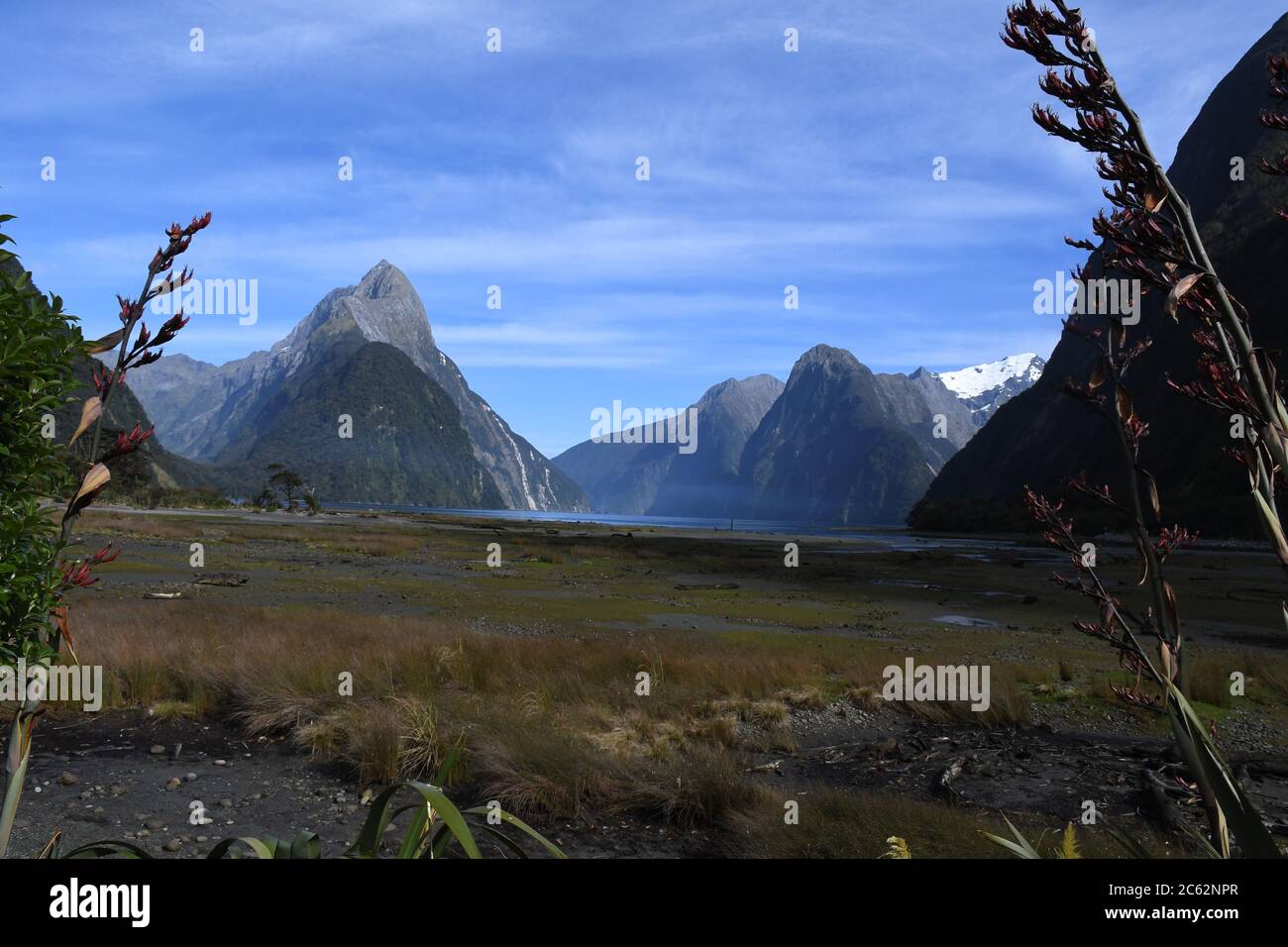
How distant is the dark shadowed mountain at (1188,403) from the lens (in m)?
93.8

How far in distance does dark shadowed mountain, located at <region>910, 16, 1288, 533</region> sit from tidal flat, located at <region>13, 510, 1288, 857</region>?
6252cm

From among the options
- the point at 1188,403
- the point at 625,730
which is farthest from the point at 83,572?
the point at 1188,403

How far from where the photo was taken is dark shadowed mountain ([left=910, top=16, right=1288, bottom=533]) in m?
93.8

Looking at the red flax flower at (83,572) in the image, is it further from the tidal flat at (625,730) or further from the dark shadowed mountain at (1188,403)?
the dark shadowed mountain at (1188,403)

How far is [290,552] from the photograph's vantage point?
4972 cm

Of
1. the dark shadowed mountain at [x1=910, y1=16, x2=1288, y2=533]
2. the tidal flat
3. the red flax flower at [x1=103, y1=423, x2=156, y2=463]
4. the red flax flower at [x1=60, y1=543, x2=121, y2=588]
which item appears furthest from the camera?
the dark shadowed mountain at [x1=910, y1=16, x2=1288, y2=533]

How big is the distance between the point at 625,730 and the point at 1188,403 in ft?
276

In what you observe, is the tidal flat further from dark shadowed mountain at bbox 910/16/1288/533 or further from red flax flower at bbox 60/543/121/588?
dark shadowed mountain at bbox 910/16/1288/533

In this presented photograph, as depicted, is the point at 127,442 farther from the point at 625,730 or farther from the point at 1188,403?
the point at 1188,403

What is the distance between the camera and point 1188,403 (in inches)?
2970

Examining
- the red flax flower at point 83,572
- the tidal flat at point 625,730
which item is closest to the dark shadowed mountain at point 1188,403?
the tidal flat at point 625,730

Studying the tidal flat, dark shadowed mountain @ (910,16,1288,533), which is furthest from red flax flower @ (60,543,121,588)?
dark shadowed mountain @ (910,16,1288,533)
